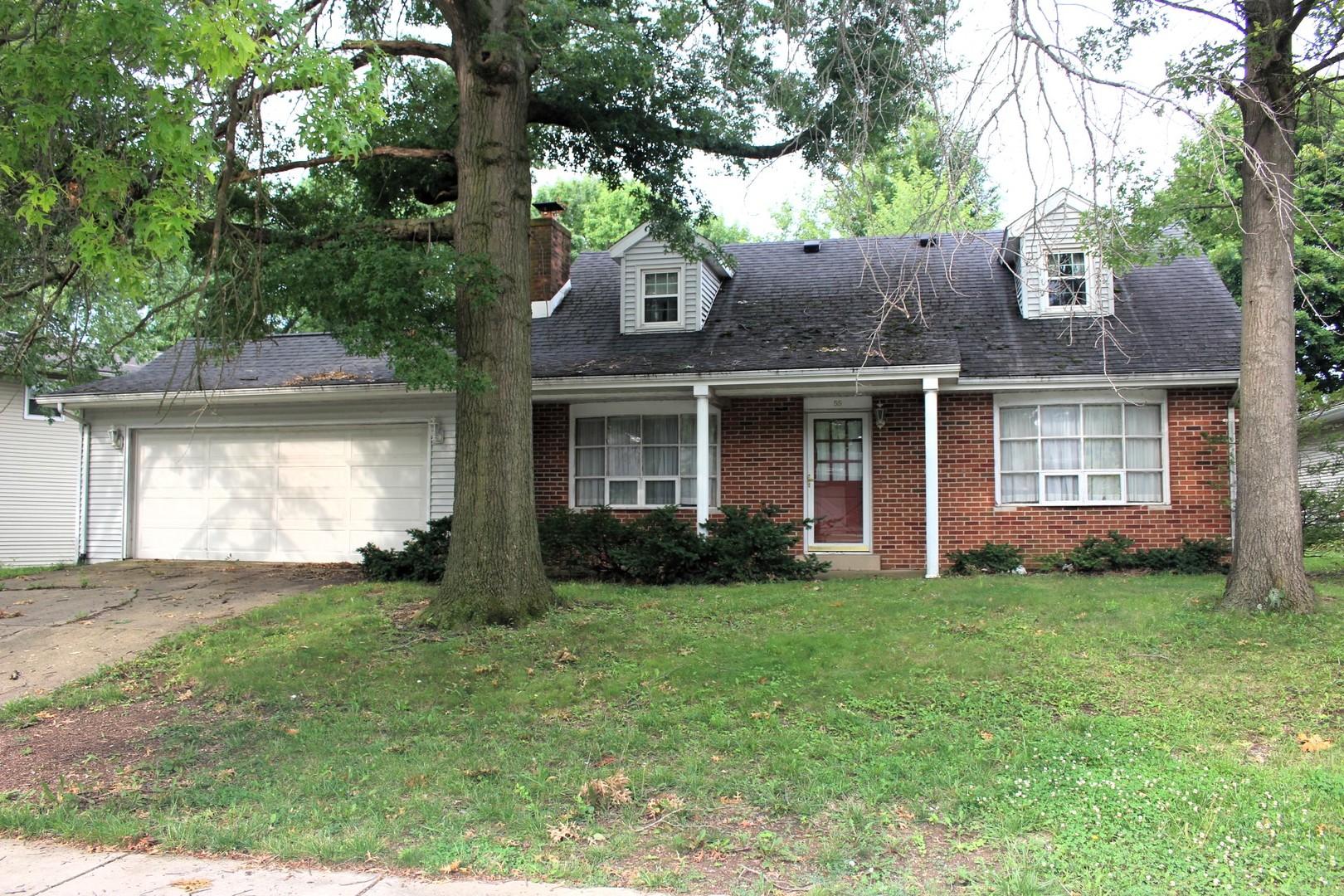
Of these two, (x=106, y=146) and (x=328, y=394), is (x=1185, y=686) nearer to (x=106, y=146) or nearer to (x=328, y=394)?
(x=106, y=146)

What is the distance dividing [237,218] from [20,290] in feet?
10.3

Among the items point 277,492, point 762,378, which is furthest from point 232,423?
point 762,378

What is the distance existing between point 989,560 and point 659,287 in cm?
662

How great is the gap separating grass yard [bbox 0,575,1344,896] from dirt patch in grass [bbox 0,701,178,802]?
1.5 inches

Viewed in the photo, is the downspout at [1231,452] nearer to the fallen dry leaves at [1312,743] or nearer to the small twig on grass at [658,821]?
the fallen dry leaves at [1312,743]

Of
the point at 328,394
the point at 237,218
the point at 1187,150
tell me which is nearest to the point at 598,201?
the point at 328,394

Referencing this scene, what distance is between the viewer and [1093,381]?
12586mm

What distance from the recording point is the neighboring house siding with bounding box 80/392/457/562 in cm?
1455

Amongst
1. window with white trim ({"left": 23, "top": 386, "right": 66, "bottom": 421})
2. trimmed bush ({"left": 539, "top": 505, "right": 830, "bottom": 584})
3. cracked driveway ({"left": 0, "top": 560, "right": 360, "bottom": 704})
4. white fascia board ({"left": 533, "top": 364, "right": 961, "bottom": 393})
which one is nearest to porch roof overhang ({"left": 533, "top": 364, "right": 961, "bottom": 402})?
white fascia board ({"left": 533, "top": 364, "right": 961, "bottom": 393})

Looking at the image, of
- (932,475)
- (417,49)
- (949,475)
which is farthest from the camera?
(949,475)

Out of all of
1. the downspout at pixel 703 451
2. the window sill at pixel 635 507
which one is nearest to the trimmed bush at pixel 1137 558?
the downspout at pixel 703 451

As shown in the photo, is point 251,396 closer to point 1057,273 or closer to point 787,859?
point 1057,273

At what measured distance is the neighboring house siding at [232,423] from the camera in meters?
14.5

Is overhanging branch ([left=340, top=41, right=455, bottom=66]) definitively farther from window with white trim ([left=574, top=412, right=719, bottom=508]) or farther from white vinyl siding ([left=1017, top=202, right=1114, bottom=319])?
white vinyl siding ([left=1017, top=202, right=1114, bottom=319])
